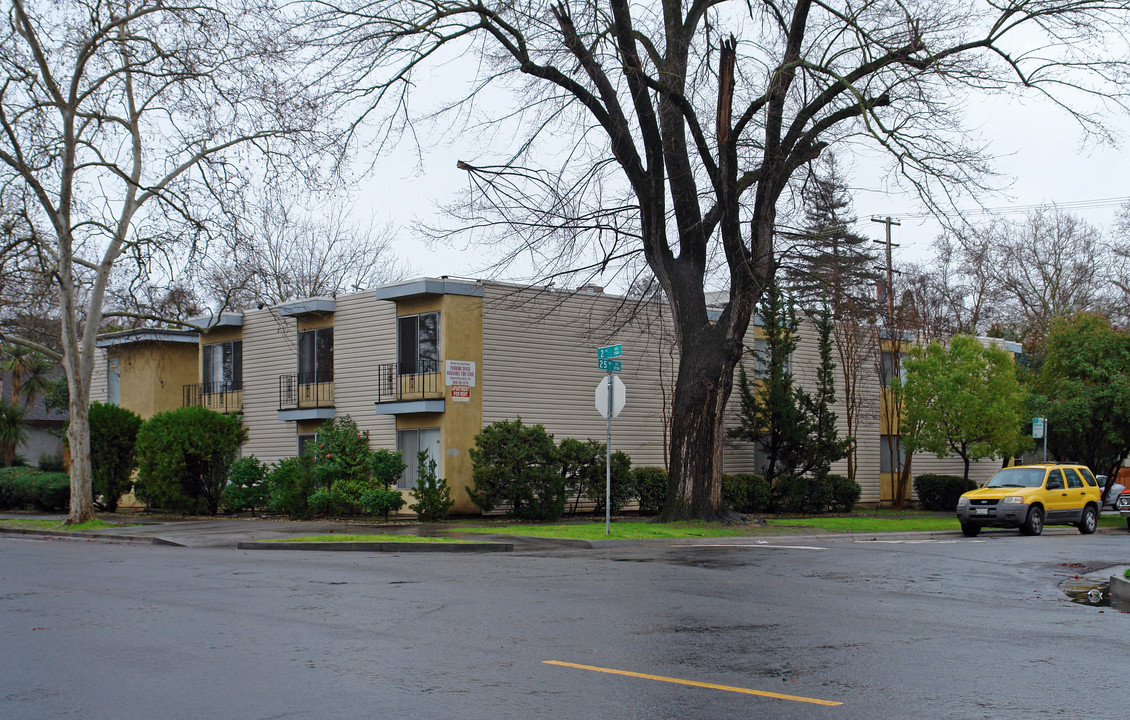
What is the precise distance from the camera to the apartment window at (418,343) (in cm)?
2716

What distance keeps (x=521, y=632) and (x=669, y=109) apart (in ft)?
50.9

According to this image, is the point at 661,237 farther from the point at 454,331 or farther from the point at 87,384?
the point at 87,384

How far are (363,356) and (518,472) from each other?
21.7 ft

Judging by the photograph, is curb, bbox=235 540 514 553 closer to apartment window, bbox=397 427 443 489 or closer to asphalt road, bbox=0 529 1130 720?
asphalt road, bbox=0 529 1130 720

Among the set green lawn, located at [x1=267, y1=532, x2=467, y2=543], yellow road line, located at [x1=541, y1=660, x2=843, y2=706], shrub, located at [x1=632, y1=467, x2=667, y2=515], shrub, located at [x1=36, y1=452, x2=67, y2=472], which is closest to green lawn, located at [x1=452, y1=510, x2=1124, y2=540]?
green lawn, located at [x1=267, y1=532, x2=467, y2=543]

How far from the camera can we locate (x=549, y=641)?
819 centimetres

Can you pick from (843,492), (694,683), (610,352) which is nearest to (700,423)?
(610,352)

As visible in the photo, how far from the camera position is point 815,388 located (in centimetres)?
Answer: 3550

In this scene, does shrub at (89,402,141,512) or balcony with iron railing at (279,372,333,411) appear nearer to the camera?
balcony with iron railing at (279,372,333,411)

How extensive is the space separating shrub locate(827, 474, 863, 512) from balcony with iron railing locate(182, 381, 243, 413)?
19.7 metres

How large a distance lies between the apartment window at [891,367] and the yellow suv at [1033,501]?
10.0m

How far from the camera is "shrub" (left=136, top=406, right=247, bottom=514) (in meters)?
28.8

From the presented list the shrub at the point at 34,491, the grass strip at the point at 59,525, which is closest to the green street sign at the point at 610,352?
the grass strip at the point at 59,525

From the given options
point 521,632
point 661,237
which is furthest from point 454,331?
point 521,632
